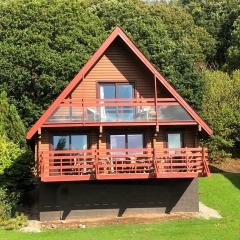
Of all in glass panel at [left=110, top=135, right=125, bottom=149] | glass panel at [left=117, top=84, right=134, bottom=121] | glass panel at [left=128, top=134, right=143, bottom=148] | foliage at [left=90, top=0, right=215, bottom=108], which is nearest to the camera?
glass panel at [left=117, top=84, right=134, bottom=121]

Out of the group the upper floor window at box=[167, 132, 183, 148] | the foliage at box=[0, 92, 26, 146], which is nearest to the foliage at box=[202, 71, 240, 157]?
the upper floor window at box=[167, 132, 183, 148]

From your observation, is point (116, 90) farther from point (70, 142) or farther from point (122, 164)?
point (122, 164)

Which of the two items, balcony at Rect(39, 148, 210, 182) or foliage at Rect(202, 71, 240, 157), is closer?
balcony at Rect(39, 148, 210, 182)

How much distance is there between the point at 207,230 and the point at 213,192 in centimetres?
914

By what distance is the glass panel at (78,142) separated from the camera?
85.0 feet

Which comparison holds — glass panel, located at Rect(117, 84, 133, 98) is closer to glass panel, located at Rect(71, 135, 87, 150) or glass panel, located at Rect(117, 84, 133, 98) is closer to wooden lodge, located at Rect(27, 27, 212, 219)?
wooden lodge, located at Rect(27, 27, 212, 219)

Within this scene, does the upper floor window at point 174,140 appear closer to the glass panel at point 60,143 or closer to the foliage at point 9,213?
the glass panel at point 60,143

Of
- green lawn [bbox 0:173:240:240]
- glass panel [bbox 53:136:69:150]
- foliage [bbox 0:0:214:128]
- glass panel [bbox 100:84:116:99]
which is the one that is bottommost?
green lawn [bbox 0:173:240:240]

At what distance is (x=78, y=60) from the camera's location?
146 feet

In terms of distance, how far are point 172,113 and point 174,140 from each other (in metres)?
1.83

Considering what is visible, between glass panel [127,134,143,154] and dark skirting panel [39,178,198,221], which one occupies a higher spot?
glass panel [127,134,143,154]

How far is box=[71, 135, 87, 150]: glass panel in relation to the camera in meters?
25.9

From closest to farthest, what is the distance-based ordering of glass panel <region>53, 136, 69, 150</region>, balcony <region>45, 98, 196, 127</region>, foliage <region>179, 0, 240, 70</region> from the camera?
balcony <region>45, 98, 196, 127</region> < glass panel <region>53, 136, 69, 150</region> < foliage <region>179, 0, 240, 70</region>

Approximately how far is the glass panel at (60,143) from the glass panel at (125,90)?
12.9 ft
